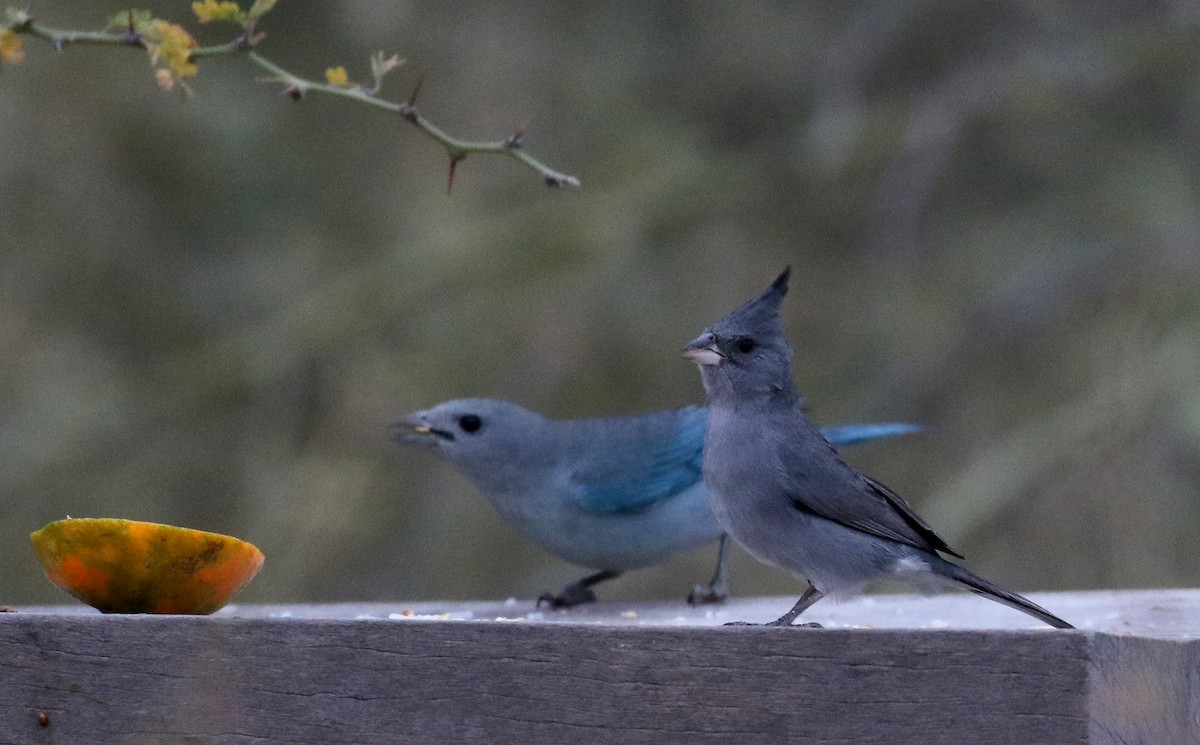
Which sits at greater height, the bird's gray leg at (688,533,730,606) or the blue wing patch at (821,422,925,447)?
the blue wing patch at (821,422,925,447)

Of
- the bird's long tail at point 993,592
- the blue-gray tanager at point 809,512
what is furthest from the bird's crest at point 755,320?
the bird's long tail at point 993,592

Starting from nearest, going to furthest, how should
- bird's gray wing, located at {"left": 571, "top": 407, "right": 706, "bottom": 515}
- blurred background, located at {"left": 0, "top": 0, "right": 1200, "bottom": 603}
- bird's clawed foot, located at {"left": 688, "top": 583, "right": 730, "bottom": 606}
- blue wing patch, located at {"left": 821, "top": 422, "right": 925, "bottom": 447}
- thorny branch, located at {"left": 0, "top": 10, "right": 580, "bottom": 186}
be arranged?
1. thorny branch, located at {"left": 0, "top": 10, "right": 580, "bottom": 186}
2. bird's clawed foot, located at {"left": 688, "top": 583, "right": 730, "bottom": 606}
3. bird's gray wing, located at {"left": 571, "top": 407, "right": 706, "bottom": 515}
4. blue wing patch, located at {"left": 821, "top": 422, "right": 925, "bottom": 447}
5. blurred background, located at {"left": 0, "top": 0, "right": 1200, "bottom": 603}

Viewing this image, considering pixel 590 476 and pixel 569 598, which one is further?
pixel 590 476

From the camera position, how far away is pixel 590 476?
502cm

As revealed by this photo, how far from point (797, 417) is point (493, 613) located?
4.10 ft

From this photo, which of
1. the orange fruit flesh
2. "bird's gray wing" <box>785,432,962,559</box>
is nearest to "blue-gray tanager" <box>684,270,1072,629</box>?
"bird's gray wing" <box>785,432,962,559</box>

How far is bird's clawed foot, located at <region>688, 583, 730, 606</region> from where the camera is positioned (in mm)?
4645

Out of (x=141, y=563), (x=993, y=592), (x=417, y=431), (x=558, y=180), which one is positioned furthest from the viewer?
(x=417, y=431)

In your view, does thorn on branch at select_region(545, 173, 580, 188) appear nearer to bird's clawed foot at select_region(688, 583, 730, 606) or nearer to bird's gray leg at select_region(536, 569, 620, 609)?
bird's clawed foot at select_region(688, 583, 730, 606)

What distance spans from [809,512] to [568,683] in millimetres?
1165

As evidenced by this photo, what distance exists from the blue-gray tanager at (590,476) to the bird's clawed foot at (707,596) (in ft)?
0.16

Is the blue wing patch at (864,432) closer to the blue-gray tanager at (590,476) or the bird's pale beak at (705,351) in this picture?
the blue-gray tanager at (590,476)

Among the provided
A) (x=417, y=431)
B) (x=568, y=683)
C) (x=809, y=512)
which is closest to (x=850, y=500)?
(x=809, y=512)

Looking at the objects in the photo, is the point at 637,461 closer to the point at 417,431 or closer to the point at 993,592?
the point at 417,431
